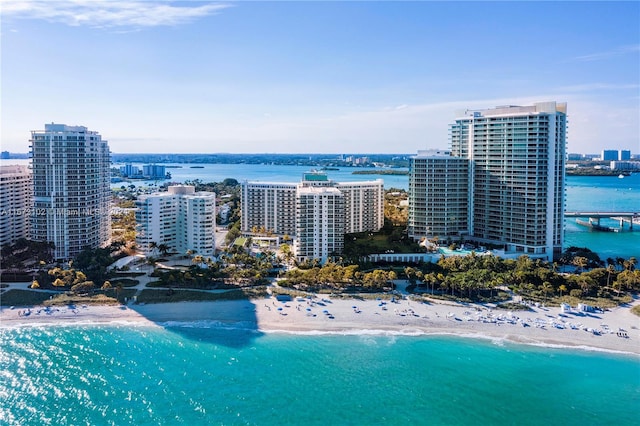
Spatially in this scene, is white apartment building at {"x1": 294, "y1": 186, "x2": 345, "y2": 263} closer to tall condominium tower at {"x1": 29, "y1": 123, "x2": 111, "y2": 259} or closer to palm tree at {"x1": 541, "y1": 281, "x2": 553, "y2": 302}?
palm tree at {"x1": 541, "y1": 281, "x2": 553, "y2": 302}

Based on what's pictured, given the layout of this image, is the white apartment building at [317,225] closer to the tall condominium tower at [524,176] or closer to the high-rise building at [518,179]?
the high-rise building at [518,179]

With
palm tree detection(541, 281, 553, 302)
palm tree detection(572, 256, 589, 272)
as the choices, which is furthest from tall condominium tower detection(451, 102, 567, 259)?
palm tree detection(541, 281, 553, 302)

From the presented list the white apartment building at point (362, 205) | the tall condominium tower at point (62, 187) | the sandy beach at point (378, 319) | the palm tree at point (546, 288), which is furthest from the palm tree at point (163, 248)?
the palm tree at point (546, 288)

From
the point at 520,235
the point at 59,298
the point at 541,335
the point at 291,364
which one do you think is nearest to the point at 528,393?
the point at 541,335

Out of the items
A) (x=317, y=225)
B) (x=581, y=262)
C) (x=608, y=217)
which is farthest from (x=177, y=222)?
(x=608, y=217)

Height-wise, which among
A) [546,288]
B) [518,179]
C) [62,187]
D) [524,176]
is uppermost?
[524,176]

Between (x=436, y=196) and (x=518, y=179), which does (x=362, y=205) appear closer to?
(x=436, y=196)
